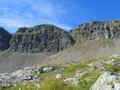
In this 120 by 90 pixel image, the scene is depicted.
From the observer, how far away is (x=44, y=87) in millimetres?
13875

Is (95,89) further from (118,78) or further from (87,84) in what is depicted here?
(87,84)

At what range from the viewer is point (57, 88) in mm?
13570

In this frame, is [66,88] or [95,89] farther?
[66,88]

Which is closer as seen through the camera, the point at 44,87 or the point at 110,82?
→ the point at 110,82

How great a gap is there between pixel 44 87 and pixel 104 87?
12.1 feet

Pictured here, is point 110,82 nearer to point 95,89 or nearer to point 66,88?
point 95,89

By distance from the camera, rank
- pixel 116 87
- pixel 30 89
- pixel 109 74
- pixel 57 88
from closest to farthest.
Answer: pixel 116 87
pixel 109 74
pixel 57 88
pixel 30 89

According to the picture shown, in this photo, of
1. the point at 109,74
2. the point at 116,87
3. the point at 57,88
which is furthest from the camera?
the point at 57,88

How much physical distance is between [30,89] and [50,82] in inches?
41.3

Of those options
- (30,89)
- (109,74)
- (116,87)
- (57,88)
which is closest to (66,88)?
(57,88)

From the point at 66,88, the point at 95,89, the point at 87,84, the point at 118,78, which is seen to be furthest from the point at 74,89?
the point at 118,78

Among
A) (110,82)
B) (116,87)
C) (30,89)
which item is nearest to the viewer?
(116,87)

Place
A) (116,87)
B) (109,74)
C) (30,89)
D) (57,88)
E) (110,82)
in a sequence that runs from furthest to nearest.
A: (30,89) → (57,88) → (109,74) → (110,82) → (116,87)

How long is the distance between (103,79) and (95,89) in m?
0.46
